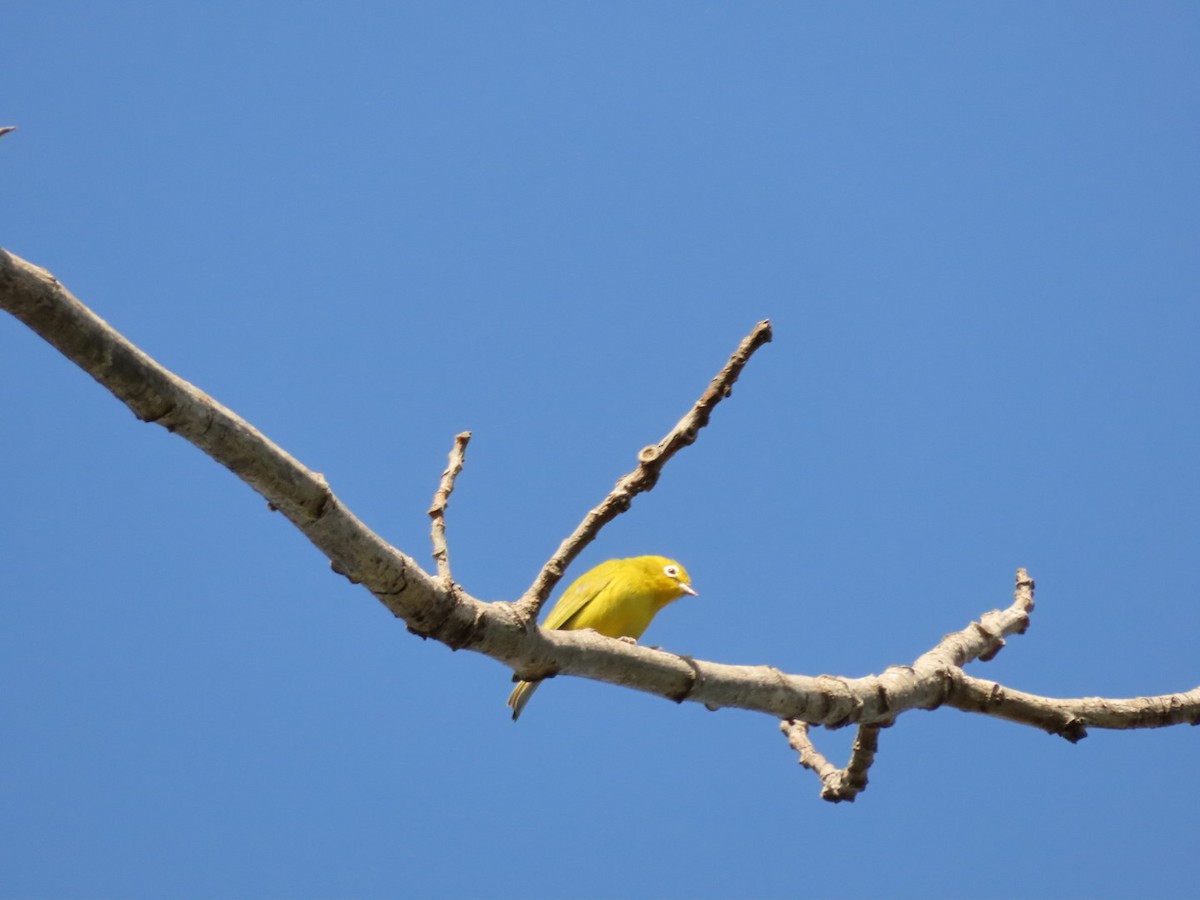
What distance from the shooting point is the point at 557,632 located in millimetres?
4090

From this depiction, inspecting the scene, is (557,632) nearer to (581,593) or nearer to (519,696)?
(519,696)

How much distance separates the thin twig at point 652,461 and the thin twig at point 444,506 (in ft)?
1.19

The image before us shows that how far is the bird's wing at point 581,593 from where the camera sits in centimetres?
885

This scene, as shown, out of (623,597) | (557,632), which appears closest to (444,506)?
(557,632)

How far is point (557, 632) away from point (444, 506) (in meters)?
0.65

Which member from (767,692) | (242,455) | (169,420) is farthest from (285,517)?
(767,692)

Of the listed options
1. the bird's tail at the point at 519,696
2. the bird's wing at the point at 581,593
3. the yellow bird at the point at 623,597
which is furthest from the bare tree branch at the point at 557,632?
the bird's wing at the point at 581,593

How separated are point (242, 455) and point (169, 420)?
9.1 inches

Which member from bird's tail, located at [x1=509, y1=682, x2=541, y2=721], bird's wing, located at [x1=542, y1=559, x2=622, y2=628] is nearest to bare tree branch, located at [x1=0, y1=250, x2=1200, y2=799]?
bird's tail, located at [x1=509, y1=682, x2=541, y2=721]

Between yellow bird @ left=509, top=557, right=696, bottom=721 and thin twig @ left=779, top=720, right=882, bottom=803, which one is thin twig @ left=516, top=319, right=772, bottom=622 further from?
yellow bird @ left=509, top=557, right=696, bottom=721

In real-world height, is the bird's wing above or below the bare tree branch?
above

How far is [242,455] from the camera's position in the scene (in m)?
3.20

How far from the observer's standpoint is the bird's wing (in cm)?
885

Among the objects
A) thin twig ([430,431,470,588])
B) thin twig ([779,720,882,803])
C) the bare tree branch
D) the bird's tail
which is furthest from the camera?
the bird's tail
